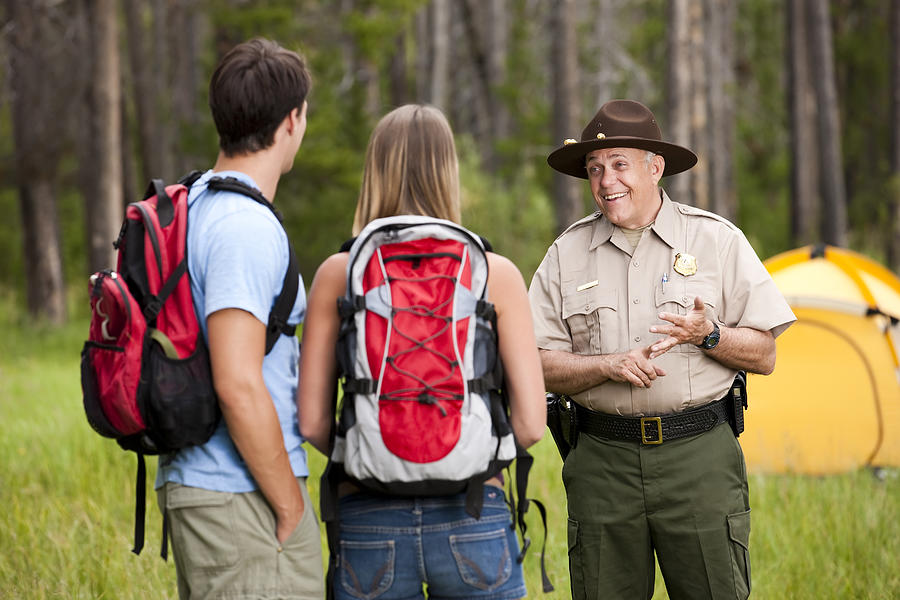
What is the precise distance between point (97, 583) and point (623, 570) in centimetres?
257

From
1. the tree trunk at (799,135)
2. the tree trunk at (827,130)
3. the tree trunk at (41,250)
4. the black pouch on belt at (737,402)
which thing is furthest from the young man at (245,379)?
the tree trunk at (799,135)

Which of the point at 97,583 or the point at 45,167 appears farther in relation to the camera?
the point at 45,167

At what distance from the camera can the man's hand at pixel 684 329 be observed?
328cm

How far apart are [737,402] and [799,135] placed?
1744cm

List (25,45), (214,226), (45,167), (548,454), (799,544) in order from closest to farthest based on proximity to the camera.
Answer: (214,226), (799,544), (548,454), (25,45), (45,167)

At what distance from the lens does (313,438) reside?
288 centimetres

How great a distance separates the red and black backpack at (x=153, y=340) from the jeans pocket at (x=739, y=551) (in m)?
1.74

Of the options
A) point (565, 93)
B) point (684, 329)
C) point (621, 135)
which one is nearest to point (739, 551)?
point (684, 329)

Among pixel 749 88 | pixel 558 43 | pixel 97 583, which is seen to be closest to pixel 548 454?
pixel 97 583

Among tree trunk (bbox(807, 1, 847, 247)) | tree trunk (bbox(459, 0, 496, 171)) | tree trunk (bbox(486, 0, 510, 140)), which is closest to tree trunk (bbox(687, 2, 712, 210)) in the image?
tree trunk (bbox(807, 1, 847, 247))

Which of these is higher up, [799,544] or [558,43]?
[558,43]

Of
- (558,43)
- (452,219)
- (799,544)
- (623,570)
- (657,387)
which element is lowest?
(799,544)

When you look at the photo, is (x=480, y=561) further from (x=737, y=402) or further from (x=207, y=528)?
(x=737, y=402)

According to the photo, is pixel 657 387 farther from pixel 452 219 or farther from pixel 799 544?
pixel 799 544
